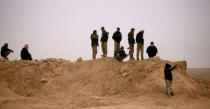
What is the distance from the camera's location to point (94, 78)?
39.8ft

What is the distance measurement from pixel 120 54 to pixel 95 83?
250 centimetres

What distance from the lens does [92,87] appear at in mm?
11469

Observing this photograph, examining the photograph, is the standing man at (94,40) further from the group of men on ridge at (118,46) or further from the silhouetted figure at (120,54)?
the silhouetted figure at (120,54)

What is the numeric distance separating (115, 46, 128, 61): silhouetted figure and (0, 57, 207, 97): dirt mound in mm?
338

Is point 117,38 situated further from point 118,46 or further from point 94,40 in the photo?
point 94,40

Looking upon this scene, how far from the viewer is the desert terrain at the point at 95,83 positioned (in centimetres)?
917

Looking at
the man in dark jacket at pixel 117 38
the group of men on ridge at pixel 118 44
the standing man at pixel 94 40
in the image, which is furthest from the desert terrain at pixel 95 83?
the man in dark jacket at pixel 117 38

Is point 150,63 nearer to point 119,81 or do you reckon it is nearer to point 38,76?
point 119,81

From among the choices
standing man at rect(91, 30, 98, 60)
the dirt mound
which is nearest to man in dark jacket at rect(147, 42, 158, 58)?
the dirt mound

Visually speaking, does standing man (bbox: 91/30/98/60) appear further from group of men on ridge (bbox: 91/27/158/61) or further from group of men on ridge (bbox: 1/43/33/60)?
group of men on ridge (bbox: 1/43/33/60)

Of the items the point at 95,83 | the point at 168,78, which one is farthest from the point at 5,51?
the point at 168,78

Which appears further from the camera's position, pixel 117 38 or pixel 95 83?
pixel 117 38

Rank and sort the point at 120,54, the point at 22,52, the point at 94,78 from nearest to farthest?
the point at 94,78, the point at 120,54, the point at 22,52

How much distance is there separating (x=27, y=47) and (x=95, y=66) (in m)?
4.98
